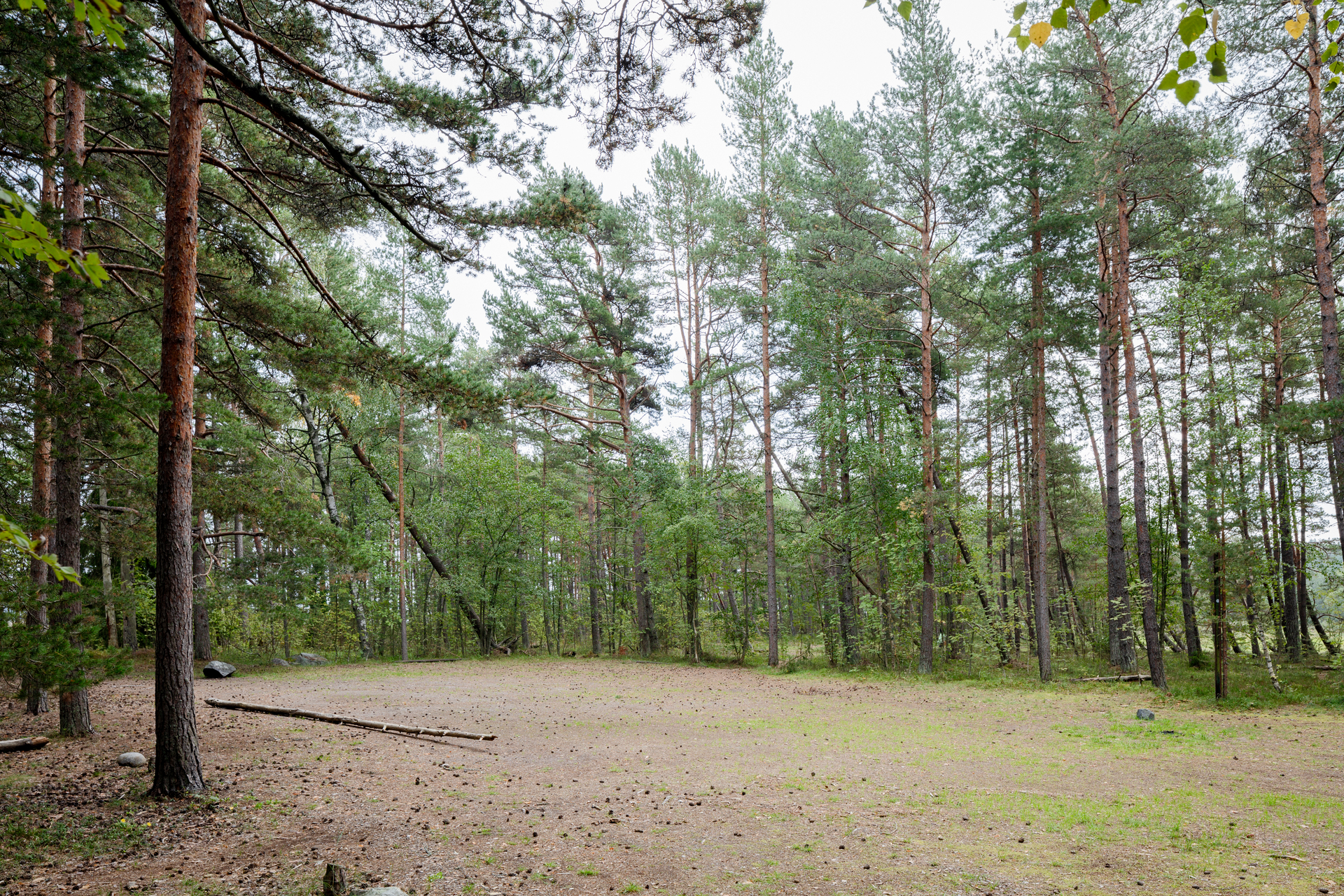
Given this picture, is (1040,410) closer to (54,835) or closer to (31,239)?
(31,239)

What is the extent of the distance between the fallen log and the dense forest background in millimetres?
1690

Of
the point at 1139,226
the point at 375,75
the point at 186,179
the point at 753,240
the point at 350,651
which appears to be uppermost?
the point at 753,240

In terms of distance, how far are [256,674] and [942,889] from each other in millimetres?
16488

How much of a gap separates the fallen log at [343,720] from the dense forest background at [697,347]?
1690 millimetres

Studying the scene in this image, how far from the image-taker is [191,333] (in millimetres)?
5875

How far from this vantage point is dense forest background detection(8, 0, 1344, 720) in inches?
261

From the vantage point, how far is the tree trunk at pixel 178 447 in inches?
215

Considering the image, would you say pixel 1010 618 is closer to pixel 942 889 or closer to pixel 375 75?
pixel 942 889

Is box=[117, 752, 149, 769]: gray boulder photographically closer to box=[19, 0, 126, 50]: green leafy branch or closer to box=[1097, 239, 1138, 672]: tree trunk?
box=[19, 0, 126, 50]: green leafy branch

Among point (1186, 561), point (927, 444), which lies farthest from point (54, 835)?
point (1186, 561)

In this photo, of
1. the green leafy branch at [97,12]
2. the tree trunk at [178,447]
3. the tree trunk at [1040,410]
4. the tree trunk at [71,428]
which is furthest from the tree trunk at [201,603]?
the tree trunk at [1040,410]

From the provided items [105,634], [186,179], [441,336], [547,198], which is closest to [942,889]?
[547,198]

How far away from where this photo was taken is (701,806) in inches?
226

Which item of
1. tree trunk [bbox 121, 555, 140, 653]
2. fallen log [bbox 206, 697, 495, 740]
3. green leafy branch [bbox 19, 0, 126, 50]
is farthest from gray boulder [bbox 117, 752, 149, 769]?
green leafy branch [bbox 19, 0, 126, 50]
